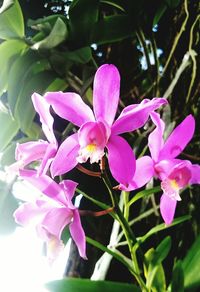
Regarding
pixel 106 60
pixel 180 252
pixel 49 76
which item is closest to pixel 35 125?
pixel 49 76

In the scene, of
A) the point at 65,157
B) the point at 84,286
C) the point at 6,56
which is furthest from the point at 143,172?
the point at 6,56

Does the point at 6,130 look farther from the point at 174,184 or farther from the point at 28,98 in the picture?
the point at 174,184

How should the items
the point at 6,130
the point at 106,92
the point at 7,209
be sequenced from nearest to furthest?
the point at 106,92 → the point at 7,209 → the point at 6,130

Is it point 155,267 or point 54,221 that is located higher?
point 54,221

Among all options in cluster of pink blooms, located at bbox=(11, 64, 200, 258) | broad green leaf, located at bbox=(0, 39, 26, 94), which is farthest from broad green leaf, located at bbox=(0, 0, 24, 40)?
cluster of pink blooms, located at bbox=(11, 64, 200, 258)

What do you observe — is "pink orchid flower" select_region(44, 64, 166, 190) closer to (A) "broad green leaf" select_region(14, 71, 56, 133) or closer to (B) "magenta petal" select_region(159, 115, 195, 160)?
(B) "magenta petal" select_region(159, 115, 195, 160)

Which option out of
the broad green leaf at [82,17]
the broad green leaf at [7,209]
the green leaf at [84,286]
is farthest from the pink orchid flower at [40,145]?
the broad green leaf at [82,17]
